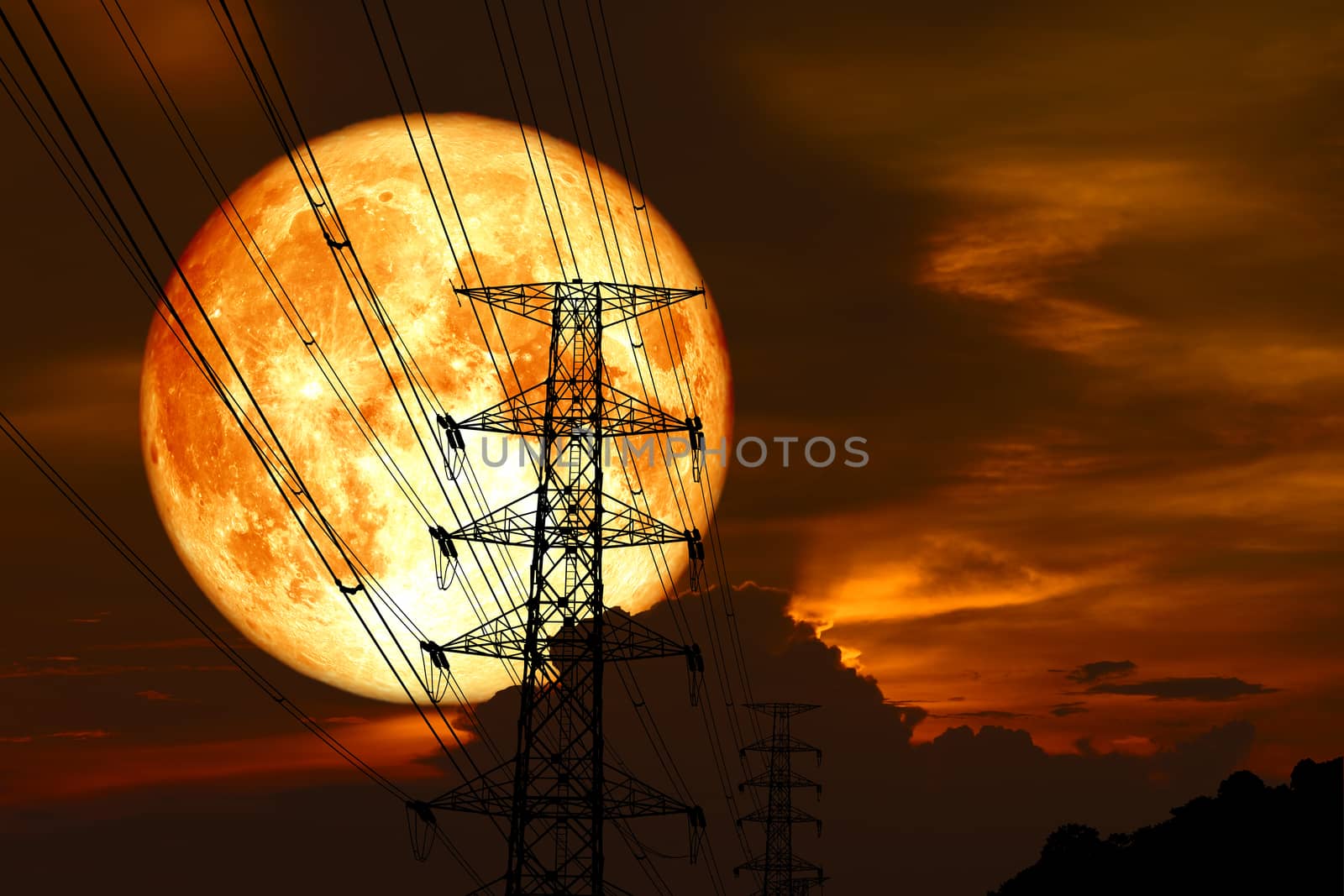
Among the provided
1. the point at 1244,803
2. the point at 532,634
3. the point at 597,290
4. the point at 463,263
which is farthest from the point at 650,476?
the point at 1244,803

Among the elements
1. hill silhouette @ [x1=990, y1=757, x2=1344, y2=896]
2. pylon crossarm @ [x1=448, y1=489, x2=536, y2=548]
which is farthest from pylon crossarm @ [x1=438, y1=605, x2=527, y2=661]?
hill silhouette @ [x1=990, y1=757, x2=1344, y2=896]

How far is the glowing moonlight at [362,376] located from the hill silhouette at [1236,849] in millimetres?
32729

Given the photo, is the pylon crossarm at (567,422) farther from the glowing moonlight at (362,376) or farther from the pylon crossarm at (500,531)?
the glowing moonlight at (362,376)

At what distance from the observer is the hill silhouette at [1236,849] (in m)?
62.1

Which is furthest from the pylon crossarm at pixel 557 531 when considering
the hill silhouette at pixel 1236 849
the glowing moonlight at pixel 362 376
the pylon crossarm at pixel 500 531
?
the hill silhouette at pixel 1236 849

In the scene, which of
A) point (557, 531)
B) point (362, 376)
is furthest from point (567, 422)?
point (362, 376)

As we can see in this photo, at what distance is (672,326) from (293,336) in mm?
11443

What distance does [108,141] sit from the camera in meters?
15.7

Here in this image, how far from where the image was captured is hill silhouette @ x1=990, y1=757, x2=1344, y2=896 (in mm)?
62125

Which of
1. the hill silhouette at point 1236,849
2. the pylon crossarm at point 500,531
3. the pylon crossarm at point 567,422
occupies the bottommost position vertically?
the hill silhouette at point 1236,849

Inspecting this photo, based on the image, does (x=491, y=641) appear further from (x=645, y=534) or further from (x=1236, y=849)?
(x=1236, y=849)

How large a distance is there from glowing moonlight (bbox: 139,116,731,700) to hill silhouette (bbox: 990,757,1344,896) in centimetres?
3273

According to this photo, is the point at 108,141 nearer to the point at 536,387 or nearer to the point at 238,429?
the point at 536,387

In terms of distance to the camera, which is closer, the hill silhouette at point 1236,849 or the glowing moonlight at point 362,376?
the glowing moonlight at point 362,376
